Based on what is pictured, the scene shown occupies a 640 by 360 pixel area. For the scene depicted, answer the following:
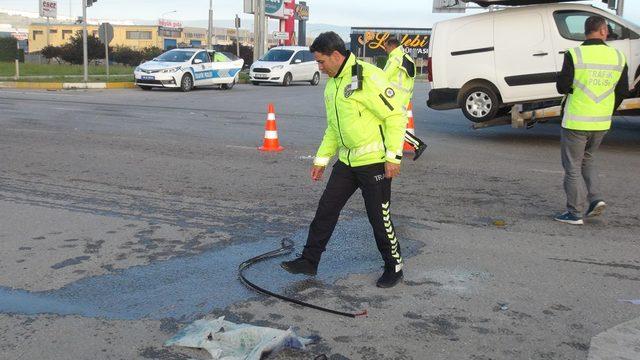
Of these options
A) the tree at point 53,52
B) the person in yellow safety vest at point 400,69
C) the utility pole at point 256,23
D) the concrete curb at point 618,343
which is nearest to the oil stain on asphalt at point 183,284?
the concrete curb at point 618,343

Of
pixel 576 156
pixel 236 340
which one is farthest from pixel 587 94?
pixel 236 340

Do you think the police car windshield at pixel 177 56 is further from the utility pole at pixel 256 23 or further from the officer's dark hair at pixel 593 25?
the officer's dark hair at pixel 593 25

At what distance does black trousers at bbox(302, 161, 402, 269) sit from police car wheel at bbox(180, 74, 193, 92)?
20965mm

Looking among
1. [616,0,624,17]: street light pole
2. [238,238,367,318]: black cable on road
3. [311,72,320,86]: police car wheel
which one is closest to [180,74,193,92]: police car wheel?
[311,72,320,86]: police car wheel

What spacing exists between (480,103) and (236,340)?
866 centimetres

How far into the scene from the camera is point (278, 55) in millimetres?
30938

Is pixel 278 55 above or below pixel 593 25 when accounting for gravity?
above

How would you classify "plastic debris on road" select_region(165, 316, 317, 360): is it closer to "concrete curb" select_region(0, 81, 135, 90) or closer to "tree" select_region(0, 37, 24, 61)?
"concrete curb" select_region(0, 81, 135, 90)

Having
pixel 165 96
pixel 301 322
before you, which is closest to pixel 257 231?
pixel 301 322

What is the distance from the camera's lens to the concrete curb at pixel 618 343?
3.62 meters

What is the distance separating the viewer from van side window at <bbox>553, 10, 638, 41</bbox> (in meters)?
10.7

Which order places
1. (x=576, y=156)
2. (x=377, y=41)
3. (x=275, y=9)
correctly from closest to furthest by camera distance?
(x=576, y=156) → (x=275, y=9) → (x=377, y=41)

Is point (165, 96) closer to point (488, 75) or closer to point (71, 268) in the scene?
point (488, 75)

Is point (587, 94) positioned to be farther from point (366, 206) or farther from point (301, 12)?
point (301, 12)
